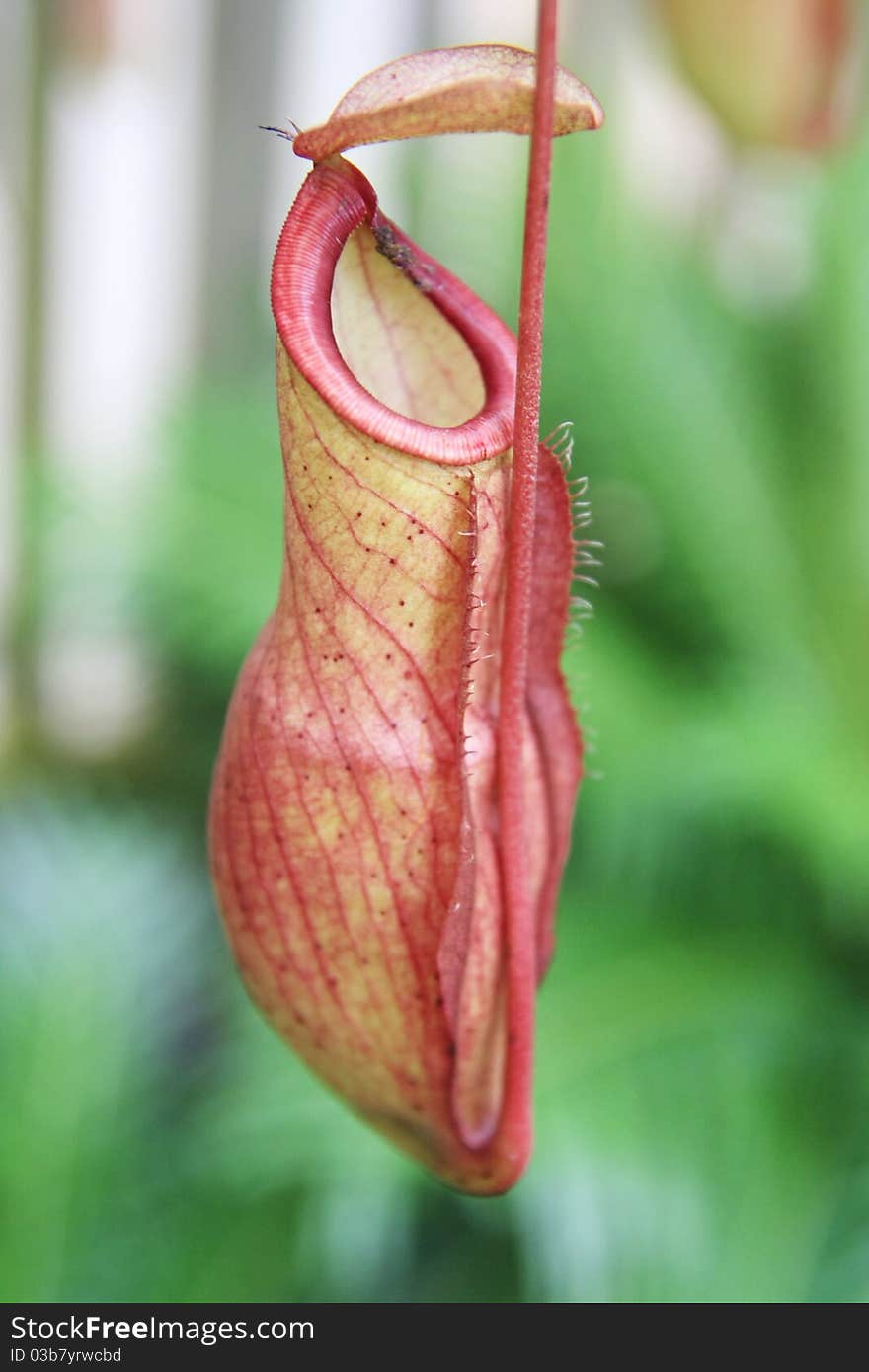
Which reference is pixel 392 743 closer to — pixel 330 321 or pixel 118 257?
pixel 330 321

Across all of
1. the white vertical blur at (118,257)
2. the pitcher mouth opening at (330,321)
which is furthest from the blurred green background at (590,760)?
the pitcher mouth opening at (330,321)

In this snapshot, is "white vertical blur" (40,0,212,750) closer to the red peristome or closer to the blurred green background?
the blurred green background

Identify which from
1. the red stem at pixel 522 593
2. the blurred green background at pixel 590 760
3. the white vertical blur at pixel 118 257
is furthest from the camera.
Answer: the white vertical blur at pixel 118 257

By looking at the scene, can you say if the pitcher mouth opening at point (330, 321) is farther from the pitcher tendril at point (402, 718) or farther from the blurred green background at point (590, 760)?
the blurred green background at point (590, 760)

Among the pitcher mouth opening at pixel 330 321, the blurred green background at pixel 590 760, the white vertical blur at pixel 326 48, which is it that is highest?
the white vertical blur at pixel 326 48

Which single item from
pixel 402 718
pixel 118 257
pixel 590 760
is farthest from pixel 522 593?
pixel 118 257

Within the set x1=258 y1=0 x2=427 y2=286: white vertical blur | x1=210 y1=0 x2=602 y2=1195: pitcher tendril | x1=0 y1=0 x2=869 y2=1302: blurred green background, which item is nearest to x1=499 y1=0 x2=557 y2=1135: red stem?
x1=210 y1=0 x2=602 y2=1195: pitcher tendril
